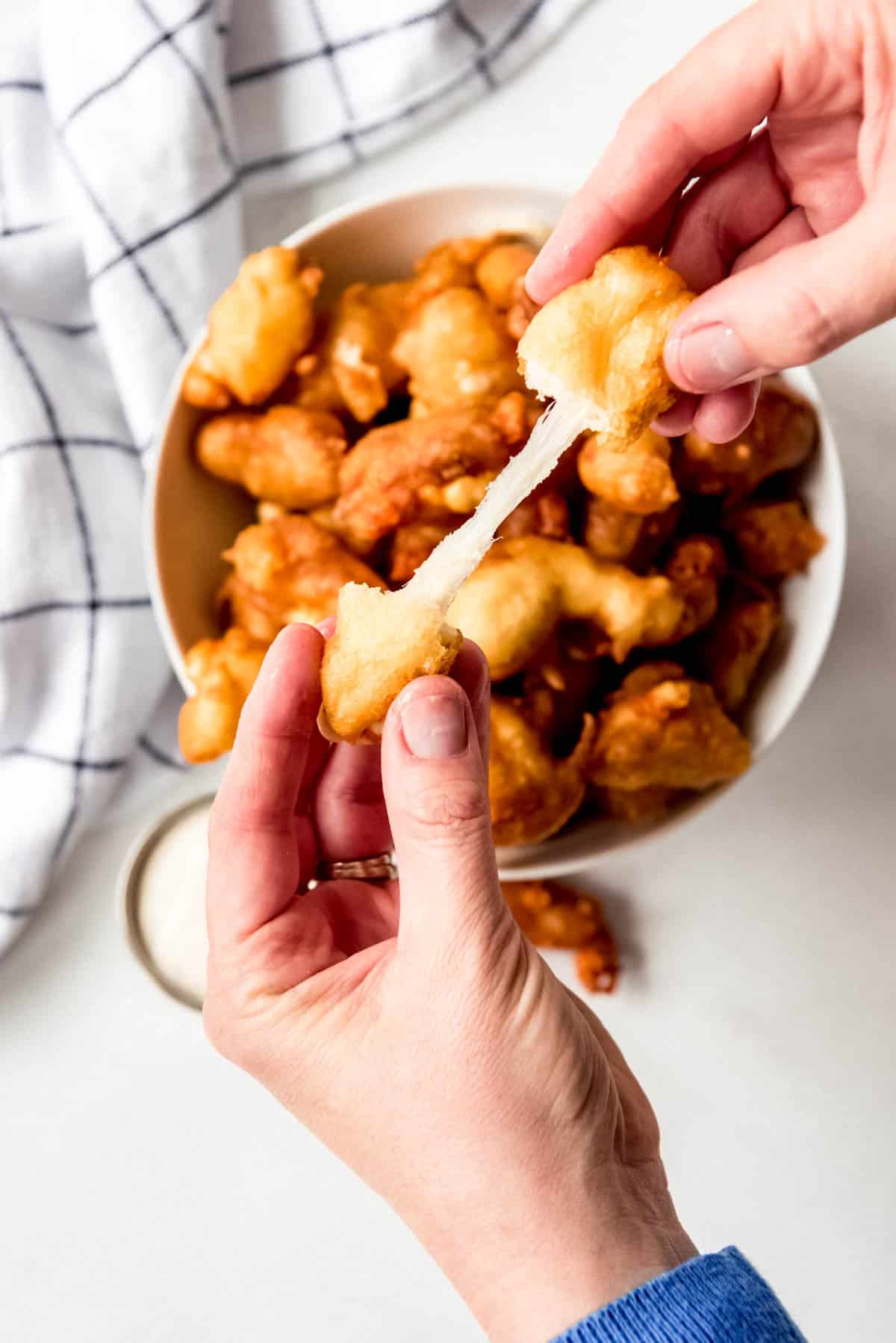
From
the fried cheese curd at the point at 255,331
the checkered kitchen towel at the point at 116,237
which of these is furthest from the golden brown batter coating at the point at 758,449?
the checkered kitchen towel at the point at 116,237

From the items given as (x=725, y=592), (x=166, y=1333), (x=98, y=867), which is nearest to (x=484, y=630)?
(x=725, y=592)

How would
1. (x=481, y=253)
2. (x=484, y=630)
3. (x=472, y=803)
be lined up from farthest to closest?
1. (x=481, y=253)
2. (x=484, y=630)
3. (x=472, y=803)

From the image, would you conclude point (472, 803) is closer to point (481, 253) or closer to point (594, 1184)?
point (594, 1184)

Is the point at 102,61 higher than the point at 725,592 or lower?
higher

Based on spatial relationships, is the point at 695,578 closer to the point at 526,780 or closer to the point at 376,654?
the point at 526,780

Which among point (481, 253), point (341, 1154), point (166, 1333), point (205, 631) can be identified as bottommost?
point (166, 1333)

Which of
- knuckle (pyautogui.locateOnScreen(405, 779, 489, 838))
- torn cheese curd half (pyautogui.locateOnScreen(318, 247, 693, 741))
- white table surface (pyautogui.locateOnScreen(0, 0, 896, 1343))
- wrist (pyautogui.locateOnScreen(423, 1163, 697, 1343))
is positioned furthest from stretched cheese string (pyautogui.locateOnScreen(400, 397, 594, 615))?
white table surface (pyautogui.locateOnScreen(0, 0, 896, 1343))
